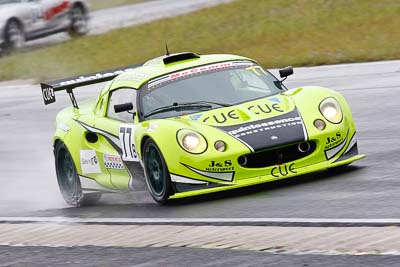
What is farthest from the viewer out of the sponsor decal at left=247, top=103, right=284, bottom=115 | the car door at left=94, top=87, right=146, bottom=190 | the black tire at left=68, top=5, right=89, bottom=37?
the black tire at left=68, top=5, right=89, bottom=37

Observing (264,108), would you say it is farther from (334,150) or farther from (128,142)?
(128,142)

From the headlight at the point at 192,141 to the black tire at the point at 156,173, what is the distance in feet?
0.67

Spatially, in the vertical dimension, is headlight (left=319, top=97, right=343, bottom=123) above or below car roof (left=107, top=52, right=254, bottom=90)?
below

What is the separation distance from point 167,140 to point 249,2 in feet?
61.9

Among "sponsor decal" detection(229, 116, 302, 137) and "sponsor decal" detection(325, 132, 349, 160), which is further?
"sponsor decal" detection(325, 132, 349, 160)

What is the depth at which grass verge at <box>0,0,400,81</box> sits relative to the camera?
2017cm

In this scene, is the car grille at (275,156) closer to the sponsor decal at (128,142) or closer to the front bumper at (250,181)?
the front bumper at (250,181)

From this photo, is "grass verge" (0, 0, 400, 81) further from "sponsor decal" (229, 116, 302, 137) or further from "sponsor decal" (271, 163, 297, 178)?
"sponsor decal" (271, 163, 297, 178)

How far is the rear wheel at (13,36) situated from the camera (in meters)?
25.8

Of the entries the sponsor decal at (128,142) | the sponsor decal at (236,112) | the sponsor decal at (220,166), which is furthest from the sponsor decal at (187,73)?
the sponsor decal at (220,166)

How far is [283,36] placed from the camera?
2253 centimetres

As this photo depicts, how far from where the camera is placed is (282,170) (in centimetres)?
908

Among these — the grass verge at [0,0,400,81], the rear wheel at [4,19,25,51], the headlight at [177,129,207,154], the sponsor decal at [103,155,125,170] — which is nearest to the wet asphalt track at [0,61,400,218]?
the sponsor decal at [103,155,125,170]

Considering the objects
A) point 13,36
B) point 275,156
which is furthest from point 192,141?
point 13,36
